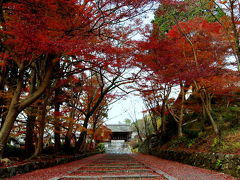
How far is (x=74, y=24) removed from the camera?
23.7 ft

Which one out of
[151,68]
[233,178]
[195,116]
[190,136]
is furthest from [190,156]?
[195,116]

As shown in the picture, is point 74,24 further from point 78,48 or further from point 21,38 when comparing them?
point 21,38

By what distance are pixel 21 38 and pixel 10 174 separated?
169 inches

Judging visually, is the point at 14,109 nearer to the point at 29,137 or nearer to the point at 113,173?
the point at 113,173

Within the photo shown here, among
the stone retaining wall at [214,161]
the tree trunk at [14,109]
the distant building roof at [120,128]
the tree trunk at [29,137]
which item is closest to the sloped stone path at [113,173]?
the stone retaining wall at [214,161]

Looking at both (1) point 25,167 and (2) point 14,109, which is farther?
(1) point 25,167

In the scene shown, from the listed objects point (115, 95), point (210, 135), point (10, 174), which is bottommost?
point (10, 174)

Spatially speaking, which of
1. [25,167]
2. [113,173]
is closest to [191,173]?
[113,173]

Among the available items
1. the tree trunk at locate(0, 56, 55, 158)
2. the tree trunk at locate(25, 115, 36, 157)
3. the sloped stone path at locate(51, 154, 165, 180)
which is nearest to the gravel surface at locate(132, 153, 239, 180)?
the sloped stone path at locate(51, 154, 165, 180)

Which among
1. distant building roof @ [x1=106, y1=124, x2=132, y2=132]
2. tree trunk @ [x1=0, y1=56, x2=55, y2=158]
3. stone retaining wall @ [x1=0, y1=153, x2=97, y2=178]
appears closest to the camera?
stone retaining wall @ [x1=0, y1=153, x2=97, y2=178]

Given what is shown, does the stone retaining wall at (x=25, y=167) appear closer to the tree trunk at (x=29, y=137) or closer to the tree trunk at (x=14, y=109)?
the tree trunk at (x=14, y=109)

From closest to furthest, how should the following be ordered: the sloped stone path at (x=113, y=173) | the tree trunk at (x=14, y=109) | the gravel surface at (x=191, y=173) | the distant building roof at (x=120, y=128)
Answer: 1. the sloped stone path at (x=113, y=173)
2. the gravel surface at (x=191, y=173)
3. the tree trunk at (x=14, y=109)
4. the distant building roof at (x=120, y=128)

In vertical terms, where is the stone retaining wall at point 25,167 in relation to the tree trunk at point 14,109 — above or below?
below

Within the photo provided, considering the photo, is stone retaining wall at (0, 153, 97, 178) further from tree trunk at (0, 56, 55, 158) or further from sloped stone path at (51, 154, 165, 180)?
sloped stone path at (51, 154, 165, 180)
